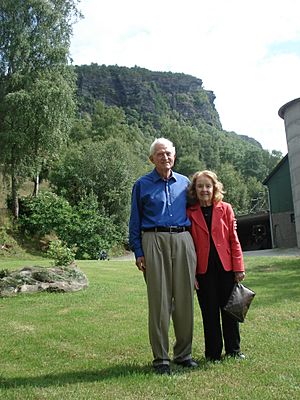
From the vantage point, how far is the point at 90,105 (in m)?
130

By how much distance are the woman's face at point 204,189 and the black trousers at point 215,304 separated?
68cm

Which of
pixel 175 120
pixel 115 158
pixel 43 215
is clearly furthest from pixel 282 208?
pixel 175 120

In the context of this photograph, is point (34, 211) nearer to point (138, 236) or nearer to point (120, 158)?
point (120, 158)

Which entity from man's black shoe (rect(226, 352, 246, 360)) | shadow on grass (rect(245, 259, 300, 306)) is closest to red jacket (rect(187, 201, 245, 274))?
man's black shoe (rect(226, 352, 246, 360))

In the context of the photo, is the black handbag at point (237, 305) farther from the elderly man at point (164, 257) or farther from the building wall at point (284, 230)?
the building wall at point (284, 230)

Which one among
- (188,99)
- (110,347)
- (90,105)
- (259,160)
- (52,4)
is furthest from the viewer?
(188,99)

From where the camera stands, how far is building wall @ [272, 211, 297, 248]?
103ft

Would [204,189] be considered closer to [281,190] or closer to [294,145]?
[294,145]

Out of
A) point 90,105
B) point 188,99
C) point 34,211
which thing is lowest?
point 34,211

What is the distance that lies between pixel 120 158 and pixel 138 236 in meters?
34.2

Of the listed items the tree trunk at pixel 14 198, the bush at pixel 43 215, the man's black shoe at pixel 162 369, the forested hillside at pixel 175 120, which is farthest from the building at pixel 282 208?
the forested hillside at pixel 175 120

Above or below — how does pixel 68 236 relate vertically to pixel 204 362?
above

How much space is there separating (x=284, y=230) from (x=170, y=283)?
1133 inches

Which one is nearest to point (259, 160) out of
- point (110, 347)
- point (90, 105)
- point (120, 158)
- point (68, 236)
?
point (90, 105)
